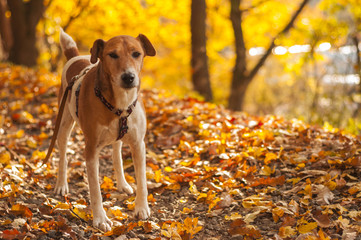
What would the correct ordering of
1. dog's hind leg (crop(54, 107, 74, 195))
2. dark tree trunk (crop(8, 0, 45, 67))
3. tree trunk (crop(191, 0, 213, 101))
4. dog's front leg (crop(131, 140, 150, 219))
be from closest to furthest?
dog's front leg (crop(131, 140, 150, 219)) → dog's hind leg (crop(54, 107, 74, 195)) → tree trunk (crop(191, 0, 213, 101)) → dark tree trunk (crop(8, 0, 45, 67))

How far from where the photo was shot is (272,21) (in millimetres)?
14102

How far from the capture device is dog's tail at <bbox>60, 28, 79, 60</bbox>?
4.32m

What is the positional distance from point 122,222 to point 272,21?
1225 cm

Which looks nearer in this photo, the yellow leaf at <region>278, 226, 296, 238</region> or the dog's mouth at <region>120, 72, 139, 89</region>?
the dog's mouth at <region>120, 72, 139, 89</region>

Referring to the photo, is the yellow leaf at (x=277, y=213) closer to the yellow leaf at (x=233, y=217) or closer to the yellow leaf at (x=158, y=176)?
the yellow leaf at (x=233, y=217)

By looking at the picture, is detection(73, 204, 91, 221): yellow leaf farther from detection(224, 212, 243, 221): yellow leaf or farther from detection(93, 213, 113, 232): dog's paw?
detection(224, 212, 243, 221): yellow leaf

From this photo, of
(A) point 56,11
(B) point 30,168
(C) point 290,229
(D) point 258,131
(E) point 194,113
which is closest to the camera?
(C) point 290,229

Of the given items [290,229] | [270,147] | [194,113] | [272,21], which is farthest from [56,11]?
[290,229]

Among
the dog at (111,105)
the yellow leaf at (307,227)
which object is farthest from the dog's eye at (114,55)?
the yellow leaf at (307,227)

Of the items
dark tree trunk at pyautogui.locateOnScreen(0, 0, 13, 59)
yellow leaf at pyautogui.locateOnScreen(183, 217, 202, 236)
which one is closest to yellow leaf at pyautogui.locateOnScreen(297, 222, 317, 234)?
yellow leaf at pyautogui.locateOnScreen(183, 217, 202, 236)

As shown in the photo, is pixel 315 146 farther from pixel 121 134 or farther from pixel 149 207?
pixel 121 134

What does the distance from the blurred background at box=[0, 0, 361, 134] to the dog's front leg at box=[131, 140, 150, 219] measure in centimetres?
572

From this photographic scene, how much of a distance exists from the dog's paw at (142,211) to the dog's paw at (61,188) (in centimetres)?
93

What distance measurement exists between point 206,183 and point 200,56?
6782mm
